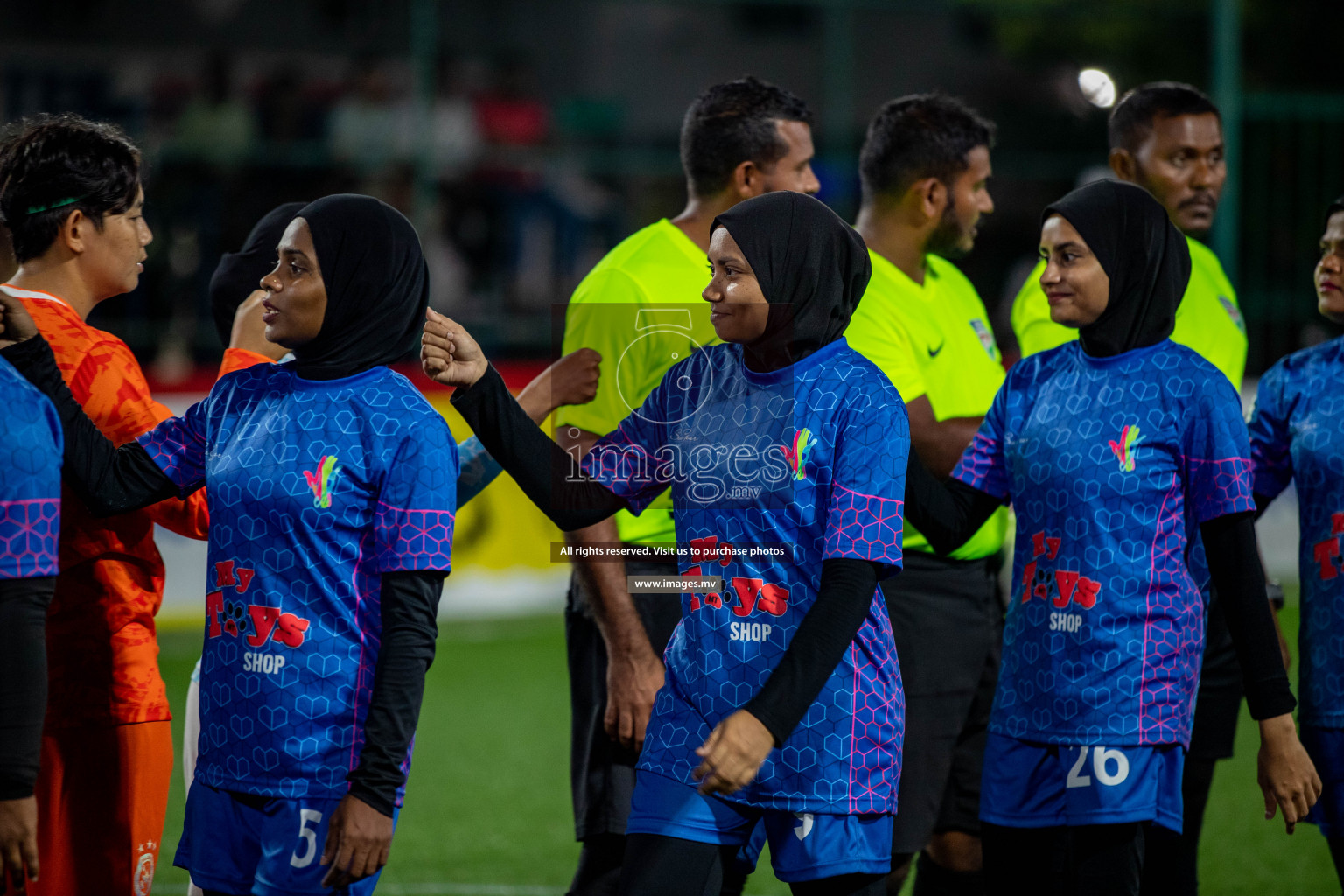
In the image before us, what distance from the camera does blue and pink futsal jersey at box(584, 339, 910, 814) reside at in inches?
111

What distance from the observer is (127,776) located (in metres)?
3.18

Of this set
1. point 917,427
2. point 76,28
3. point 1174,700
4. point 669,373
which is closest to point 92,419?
point 669,373

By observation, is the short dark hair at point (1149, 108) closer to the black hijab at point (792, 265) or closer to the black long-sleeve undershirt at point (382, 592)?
the black hijab at point (792, 265)

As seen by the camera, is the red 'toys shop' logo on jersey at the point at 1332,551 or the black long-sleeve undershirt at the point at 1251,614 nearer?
the black long-sleeve undershirt at the point at 1251,614

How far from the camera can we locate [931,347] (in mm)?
4156

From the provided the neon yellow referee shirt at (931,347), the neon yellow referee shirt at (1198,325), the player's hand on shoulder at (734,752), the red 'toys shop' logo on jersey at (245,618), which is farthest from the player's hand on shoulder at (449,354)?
the neon yellow referee shirt at (1198,325)

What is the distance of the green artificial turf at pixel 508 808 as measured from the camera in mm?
5336

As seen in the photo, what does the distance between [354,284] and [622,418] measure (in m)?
0.93

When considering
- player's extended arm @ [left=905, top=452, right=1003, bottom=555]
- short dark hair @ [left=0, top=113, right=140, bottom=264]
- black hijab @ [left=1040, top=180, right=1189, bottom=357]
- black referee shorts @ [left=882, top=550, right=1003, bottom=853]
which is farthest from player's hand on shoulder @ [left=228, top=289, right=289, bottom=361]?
black hijab @ [left=1040, top=180, right=1189, bottom=357]

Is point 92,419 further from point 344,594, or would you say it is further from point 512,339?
point 512,339

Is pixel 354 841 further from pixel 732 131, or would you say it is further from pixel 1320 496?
pixel 1320 496

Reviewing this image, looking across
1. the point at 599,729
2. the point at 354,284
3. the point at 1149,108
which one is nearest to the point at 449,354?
the point at 354,284

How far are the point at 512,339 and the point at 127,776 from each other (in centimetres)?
917

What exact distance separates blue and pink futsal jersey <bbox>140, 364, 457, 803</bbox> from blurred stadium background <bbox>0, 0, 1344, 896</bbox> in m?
2.64
